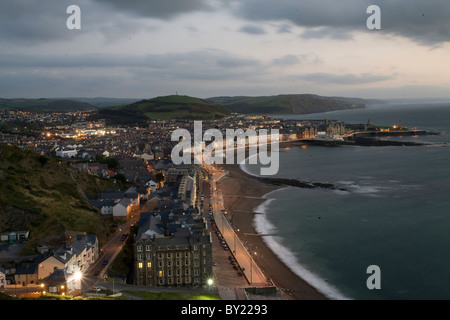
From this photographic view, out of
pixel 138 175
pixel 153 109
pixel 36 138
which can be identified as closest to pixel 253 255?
pixel 138 175

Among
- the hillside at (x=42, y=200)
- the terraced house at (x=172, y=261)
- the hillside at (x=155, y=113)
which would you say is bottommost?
the terraced house at (x=172, y=261)

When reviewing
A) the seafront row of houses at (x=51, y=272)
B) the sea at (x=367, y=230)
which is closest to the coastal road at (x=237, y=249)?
the sea at (x=367, y=230)

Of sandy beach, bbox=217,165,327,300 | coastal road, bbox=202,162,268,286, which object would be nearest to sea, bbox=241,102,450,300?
sandy beach, bbox=217,165,327,300

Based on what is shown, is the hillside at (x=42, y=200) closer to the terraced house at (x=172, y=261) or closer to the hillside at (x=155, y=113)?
the terraced house at (x=172, y=261)

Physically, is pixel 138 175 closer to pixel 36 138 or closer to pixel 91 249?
pixel 91 249
